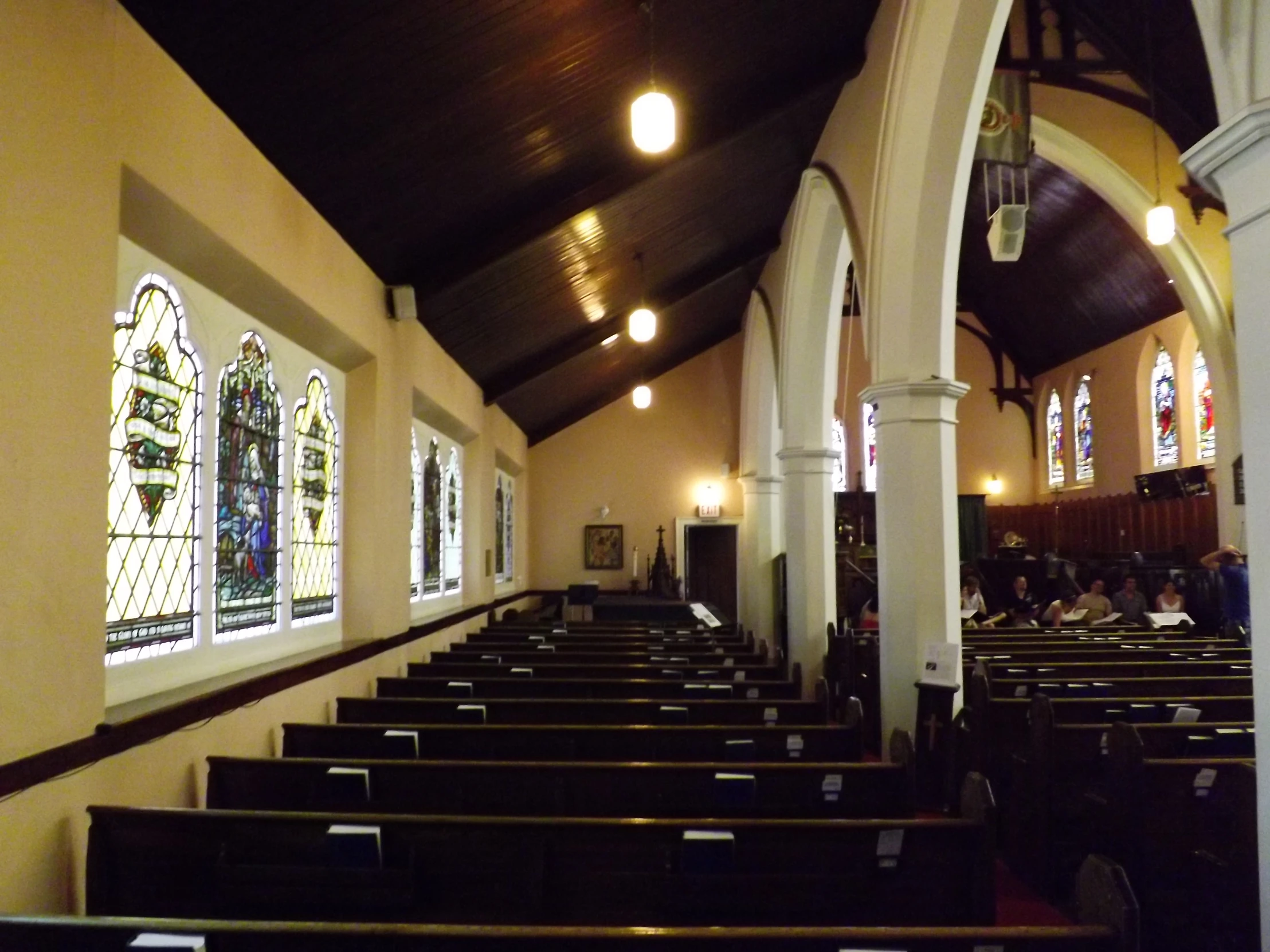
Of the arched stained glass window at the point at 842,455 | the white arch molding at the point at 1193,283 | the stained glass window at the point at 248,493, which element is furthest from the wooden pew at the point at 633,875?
the arched stained glass window at the point at 842,455

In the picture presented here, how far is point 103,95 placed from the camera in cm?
303

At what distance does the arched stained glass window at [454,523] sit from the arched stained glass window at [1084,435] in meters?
12.3

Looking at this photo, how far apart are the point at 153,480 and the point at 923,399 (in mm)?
4229

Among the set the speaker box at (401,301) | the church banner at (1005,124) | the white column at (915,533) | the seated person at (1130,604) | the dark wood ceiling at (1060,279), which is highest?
the dark wood ceiling at (1060,279)

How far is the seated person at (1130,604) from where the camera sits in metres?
10.6

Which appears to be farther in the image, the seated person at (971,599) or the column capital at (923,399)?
the seated person at (971,599)

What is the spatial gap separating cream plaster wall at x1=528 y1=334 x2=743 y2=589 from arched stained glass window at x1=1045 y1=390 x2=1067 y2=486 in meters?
6.61

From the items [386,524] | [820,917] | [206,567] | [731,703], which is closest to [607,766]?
[820,917]

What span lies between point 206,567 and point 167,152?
1.85 meters

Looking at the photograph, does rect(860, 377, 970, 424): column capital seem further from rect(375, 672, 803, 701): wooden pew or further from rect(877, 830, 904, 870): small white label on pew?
rect(877, 830, 904, 870): small white label on pew

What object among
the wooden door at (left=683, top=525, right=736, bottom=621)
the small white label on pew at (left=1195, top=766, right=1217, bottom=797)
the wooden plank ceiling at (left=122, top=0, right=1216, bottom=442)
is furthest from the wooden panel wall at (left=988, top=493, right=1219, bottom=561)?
the small white label on pew at (left=1195, top=766, right=1217, bottom=797)

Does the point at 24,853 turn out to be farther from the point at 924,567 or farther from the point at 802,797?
the point at 924,567

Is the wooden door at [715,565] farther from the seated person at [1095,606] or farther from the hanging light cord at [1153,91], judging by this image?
the hanging light cord at [1153,91]

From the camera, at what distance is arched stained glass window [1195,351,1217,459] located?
47.3ft
